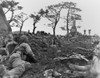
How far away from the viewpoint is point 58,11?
80.1 feet

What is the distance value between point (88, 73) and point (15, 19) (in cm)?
2332

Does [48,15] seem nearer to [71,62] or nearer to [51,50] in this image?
[51,50]

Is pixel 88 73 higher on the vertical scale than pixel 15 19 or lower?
lower

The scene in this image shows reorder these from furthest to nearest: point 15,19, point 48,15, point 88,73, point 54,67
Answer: point 15,19, point 48,15, point 54,67, point 88,73

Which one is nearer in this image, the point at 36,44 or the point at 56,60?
the point at 56,60

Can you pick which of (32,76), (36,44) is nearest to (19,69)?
(32,76)

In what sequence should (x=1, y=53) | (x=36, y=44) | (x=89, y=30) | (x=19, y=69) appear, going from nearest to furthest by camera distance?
(x=19, y=69), (x=1, y=53), (x=36, y=44), (x=89, y=30)

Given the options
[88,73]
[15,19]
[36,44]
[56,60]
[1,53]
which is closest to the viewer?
[88,73]

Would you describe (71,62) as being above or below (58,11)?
below

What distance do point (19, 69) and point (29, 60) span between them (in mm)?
1518

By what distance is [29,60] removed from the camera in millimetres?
10359

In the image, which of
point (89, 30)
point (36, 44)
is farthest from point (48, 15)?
point (36, 44)

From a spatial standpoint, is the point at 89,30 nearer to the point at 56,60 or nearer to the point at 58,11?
the point at 58,11

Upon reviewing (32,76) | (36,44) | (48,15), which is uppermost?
(48,15)
